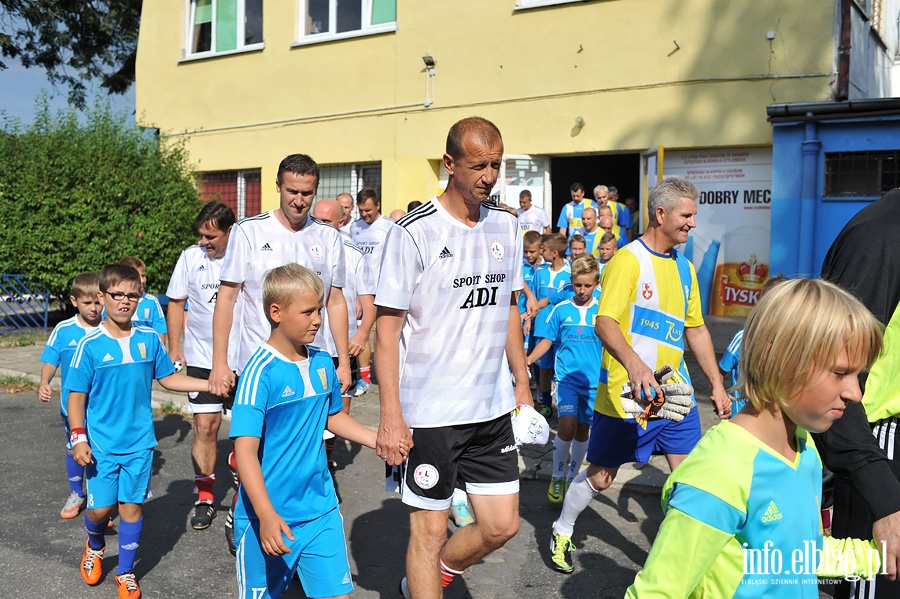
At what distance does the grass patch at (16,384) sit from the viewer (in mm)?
10846

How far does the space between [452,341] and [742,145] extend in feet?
32.5

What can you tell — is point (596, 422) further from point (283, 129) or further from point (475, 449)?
point (283, 129)

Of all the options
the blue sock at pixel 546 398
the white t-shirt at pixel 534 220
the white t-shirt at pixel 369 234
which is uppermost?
the white t-shirt at pixel 534 220

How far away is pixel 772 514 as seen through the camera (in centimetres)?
214

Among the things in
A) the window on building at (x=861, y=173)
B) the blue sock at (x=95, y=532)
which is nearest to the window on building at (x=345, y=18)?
the window on building at (x=861, y=173)

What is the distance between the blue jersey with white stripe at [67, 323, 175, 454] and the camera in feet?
15.6

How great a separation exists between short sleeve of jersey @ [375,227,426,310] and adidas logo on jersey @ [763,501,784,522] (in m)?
1.98

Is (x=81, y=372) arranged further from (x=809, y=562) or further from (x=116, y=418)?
(x=809, y=562)

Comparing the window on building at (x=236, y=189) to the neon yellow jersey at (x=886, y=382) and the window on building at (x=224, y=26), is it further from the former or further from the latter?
the neon yellow jersey at (x=886, y=382)

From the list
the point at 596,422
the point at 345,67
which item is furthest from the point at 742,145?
the point at 596,422

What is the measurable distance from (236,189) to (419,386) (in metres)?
15.8

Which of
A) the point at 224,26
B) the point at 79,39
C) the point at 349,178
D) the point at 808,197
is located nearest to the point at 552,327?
the point at 808,197

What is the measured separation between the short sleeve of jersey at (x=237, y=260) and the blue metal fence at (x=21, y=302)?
11.2 meters

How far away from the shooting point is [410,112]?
51.8ft
